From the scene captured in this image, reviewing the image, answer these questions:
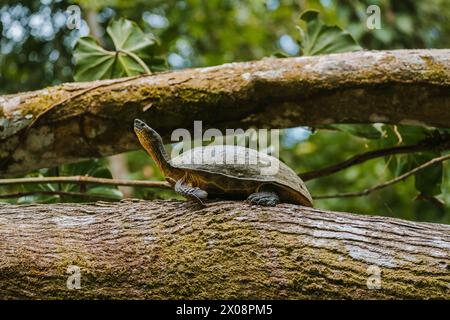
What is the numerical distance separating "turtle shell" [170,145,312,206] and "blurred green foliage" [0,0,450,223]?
2628 mm

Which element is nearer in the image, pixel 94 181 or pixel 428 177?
pixel 94 181

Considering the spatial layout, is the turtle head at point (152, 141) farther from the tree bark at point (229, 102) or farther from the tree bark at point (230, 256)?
the tree bark at point (229, 102)

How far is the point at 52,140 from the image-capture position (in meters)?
2.89

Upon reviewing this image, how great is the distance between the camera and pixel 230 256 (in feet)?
6.32

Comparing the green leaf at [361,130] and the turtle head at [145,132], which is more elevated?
the green leaf at [361,130]

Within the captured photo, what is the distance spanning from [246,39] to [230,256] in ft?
20.3

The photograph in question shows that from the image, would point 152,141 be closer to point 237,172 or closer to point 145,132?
point 145,132

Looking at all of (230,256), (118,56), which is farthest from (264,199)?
(118,56)

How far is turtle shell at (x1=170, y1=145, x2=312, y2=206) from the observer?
2154 mm

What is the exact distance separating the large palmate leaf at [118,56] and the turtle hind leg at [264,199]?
1.52 metres

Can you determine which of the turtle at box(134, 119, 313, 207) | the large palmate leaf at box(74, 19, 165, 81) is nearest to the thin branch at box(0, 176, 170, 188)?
the large palmate leaf at box(74, 19, 165, 81)

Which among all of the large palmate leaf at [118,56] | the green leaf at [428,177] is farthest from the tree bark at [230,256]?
the large palmate leaf at [118,56]

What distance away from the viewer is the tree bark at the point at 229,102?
2.63 metres

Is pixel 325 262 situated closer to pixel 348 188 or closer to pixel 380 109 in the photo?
pixel 380 109
